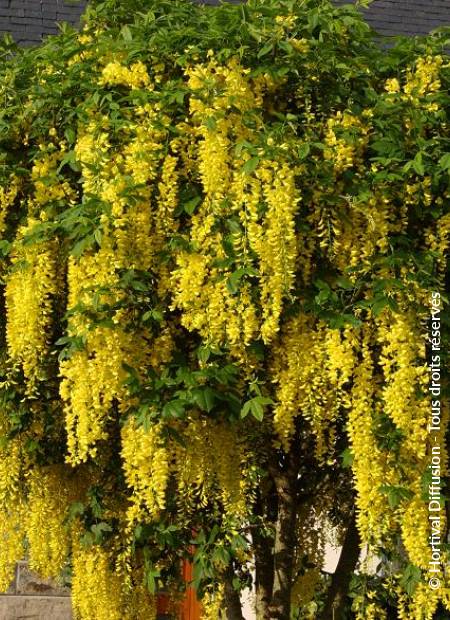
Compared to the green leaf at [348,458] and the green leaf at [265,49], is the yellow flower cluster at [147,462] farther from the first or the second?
the green leaf at [265,49]

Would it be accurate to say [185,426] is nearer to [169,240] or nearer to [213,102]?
[169,240]

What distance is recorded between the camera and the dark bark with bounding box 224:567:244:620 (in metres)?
5.02

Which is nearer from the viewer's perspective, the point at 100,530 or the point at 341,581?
the point at 100,530

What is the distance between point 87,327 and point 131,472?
0.63m

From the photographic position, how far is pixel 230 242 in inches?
151

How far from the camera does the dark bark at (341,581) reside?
507cm

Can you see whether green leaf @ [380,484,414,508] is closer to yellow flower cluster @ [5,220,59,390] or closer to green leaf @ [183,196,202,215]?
green leaf @ [183,196,202,215]

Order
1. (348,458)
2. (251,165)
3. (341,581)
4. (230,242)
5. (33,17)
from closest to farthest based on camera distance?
(251,165) < (230,242) < (348,458) < (341,581) < (33,17)

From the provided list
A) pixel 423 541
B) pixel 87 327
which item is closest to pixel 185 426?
pixel 87 327

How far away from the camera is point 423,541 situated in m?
3.96

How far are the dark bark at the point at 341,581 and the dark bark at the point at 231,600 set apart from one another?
44cm

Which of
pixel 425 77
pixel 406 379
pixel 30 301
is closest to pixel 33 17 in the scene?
pixel 30 301

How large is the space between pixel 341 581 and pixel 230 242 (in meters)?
2.16

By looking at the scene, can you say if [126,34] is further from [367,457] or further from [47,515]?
[47,515]
